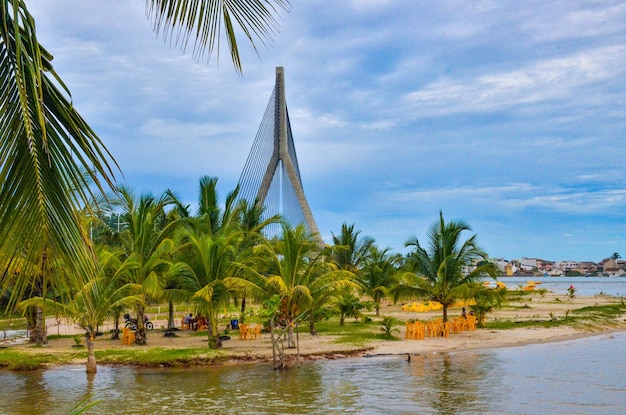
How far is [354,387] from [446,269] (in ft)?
31.7

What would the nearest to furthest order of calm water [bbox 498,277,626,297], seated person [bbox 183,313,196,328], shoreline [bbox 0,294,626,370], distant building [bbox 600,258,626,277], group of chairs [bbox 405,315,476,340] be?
1. shoreline [bbox 0,294,626,370]
2. group of chairs [bbox 405,315,476,340]
3. seated person [bbox 183,313,196,328]
4. calm water [bbox 498,277,626,297]
5. distant building [bbox 600,258,626,277]

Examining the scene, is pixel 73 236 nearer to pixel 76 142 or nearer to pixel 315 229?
pixel 76 142

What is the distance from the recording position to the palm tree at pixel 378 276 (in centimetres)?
2958

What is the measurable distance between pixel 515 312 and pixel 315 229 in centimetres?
1182

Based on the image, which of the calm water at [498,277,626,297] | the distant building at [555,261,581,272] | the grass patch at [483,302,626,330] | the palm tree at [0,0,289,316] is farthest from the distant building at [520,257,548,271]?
the palm tree at [0,0,289,316]

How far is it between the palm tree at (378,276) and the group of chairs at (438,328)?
5735 millimetres

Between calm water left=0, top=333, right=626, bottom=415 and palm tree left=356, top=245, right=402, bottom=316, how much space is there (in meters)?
12.2

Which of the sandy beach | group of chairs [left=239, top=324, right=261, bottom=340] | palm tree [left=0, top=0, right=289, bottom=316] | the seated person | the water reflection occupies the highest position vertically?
palm tree [left=0, top=0, right=289, bottom=316]

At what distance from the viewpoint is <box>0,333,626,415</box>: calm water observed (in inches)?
459

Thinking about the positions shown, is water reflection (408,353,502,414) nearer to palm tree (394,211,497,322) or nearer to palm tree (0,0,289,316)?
palm tree (394,211,497,322)

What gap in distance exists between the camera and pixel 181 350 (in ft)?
56.8

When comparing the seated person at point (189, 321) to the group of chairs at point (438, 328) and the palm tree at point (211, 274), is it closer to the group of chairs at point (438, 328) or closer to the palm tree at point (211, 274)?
the palm tree at point (211, 274)

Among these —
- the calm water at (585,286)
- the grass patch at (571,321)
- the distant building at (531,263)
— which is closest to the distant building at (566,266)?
the distant building at (531,263)

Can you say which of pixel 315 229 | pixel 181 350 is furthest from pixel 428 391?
pixel 315 229
